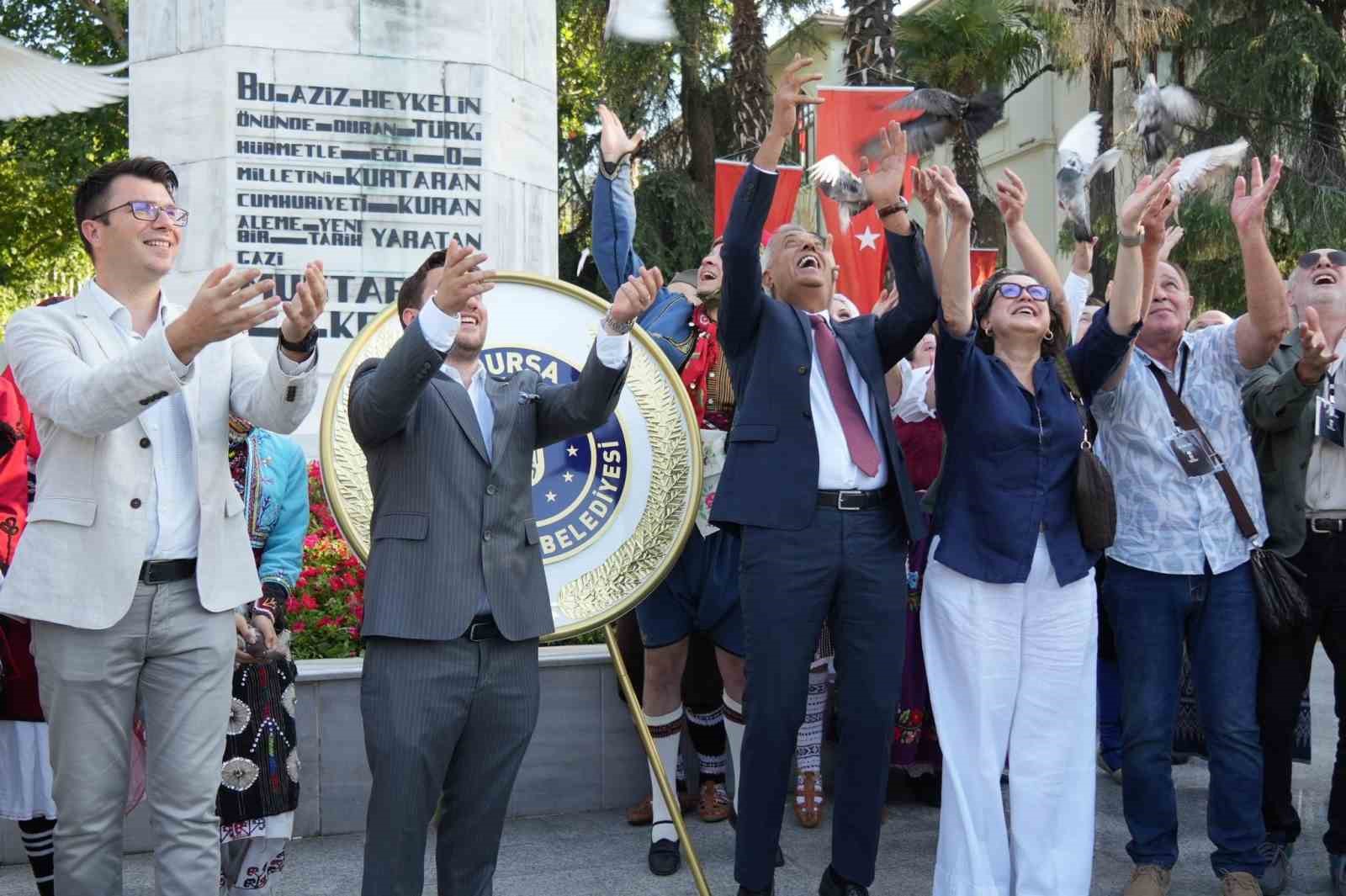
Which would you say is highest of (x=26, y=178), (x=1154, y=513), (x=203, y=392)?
(x=26, y=178)

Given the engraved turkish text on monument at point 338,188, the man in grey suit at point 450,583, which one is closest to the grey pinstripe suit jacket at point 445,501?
the man in grey suit at point 450,583

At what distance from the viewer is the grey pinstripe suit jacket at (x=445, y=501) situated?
3.38 m

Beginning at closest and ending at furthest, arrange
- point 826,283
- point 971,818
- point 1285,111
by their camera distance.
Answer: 1. point 971,818
2. point 826,283
3. point 1285,111

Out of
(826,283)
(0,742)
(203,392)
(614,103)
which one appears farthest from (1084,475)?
(614,103)

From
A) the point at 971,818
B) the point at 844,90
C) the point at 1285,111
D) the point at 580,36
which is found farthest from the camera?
the point at 580,36

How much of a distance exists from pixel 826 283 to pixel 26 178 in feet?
62.1

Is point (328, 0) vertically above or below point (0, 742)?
above

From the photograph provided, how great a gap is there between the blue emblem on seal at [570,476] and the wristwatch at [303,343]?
900 millimetres

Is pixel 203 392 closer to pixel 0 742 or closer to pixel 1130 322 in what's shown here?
pixel 0 742

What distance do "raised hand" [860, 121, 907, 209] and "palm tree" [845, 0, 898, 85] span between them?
28.2ft

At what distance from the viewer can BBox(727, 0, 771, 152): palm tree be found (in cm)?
1639

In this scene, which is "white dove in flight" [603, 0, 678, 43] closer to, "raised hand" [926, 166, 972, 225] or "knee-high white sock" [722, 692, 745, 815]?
"raised hand" [926, 166, 972, 225]

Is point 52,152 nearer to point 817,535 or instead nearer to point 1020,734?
point 817,535

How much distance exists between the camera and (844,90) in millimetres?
8672
